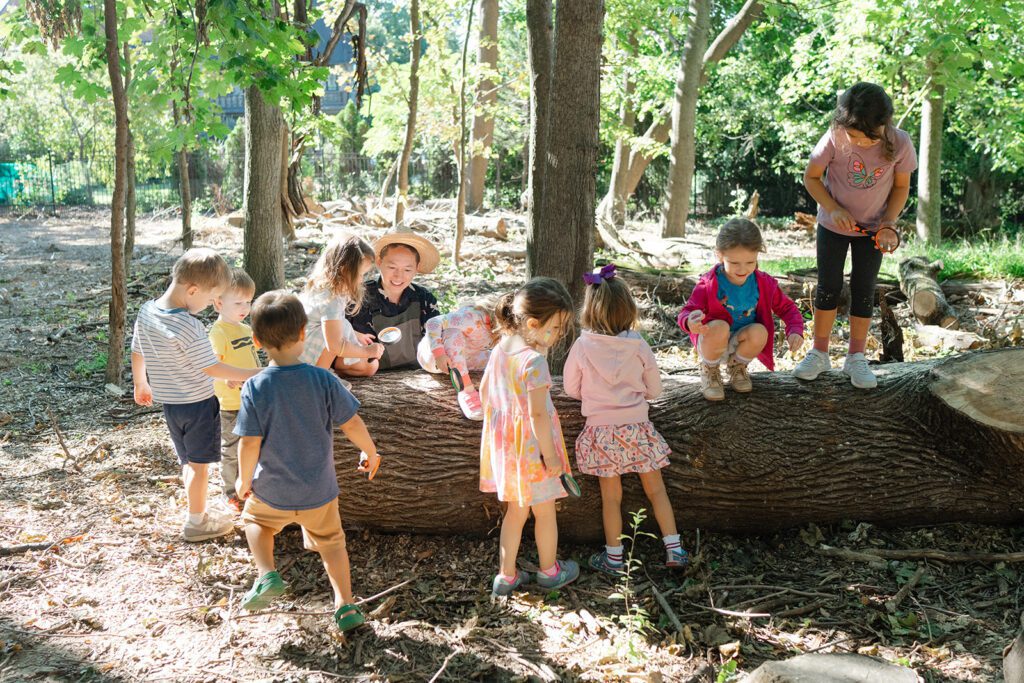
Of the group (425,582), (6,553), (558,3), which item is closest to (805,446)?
(425,582)

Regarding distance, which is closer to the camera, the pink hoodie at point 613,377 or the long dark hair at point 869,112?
the pink hoodie at point 613,377

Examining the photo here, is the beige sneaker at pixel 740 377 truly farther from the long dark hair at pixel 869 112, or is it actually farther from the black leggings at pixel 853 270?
the long dark hair at pixel 869 112

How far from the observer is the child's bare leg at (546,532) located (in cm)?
365

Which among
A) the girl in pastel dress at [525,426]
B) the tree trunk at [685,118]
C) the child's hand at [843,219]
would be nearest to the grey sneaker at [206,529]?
the girl in pastel dress at [525,426]

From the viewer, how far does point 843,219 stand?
4.03 m

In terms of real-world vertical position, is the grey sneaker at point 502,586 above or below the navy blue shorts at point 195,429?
below

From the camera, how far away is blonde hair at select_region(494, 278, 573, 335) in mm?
3447

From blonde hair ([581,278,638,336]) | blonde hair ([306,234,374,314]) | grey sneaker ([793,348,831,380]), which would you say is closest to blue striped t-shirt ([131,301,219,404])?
blonde hair ([306,234,374,314])

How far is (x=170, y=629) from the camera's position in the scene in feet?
11.2

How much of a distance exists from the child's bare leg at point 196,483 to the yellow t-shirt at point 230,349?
0.37 metres

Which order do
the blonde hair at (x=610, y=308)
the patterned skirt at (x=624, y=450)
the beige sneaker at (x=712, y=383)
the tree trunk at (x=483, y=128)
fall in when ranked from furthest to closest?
the tree trunk at (x=483, y=128), the beige sneaker at (x=712, y=383), the patterned skirt at (x=624, y=450), the blonde hair at (x=610, y=308)

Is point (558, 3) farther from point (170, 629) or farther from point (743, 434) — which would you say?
point (170, 629)

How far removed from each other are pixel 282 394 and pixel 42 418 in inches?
150

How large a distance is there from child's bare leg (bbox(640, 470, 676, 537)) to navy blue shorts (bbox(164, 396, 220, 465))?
2097 mm
